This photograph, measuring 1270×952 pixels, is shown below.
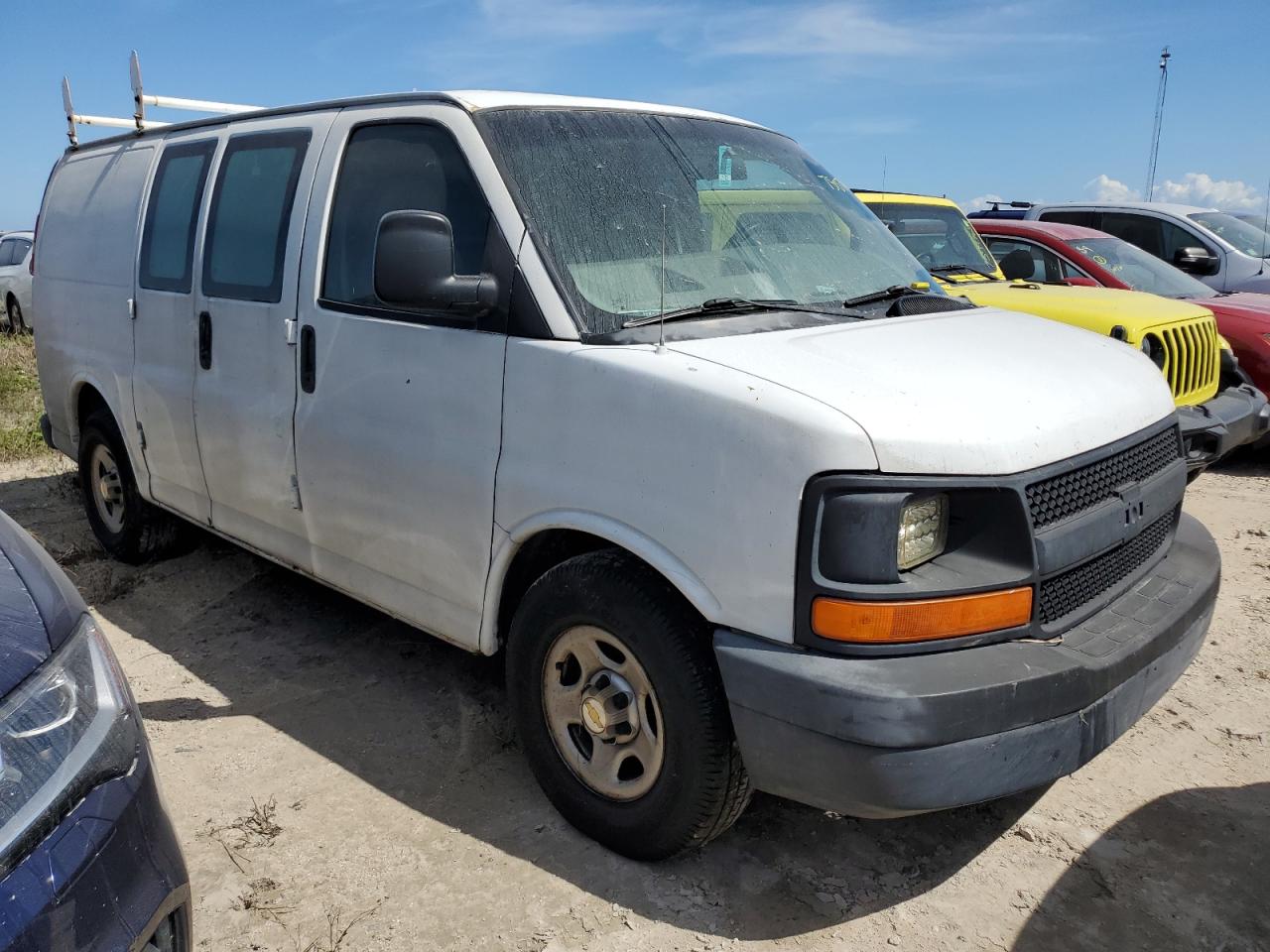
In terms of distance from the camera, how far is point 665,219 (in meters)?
3.10

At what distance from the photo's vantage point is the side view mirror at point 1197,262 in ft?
30.6

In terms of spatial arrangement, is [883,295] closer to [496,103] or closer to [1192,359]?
[496,103]

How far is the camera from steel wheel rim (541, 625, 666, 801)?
2789 mm

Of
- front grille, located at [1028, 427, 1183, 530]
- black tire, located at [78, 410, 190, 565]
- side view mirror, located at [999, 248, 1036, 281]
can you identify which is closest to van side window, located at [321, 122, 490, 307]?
front grille, located at [1028, 427, 1183, 530]

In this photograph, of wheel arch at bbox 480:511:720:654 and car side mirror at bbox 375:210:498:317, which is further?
car side mirror at bbox 375:210:498:317

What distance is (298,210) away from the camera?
3.79 metres

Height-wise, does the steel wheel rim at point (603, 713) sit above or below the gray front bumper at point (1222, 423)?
below

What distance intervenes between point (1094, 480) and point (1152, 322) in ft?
12.7

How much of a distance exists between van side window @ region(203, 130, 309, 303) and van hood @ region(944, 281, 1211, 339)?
12.0 ft

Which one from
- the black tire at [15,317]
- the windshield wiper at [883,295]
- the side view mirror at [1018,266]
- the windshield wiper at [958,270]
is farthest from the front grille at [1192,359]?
the black tire at [15,317]

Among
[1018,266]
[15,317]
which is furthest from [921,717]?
[15,317]

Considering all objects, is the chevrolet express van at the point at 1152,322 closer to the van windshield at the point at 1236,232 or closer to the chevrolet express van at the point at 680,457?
the chevrolet express van at the point at 680,457

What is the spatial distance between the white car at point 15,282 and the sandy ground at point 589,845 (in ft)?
42.9

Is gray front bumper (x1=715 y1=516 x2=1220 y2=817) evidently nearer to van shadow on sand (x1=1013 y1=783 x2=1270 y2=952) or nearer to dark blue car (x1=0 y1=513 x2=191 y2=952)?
van shadow on sand (x1=1013 y1=783 x2=1270 y2=952)
